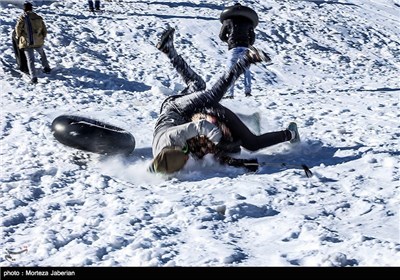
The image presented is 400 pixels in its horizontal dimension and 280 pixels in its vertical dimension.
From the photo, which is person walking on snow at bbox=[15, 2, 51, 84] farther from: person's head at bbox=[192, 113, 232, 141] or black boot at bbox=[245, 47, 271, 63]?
black boot at bbox=[245, 47, 271, 63]

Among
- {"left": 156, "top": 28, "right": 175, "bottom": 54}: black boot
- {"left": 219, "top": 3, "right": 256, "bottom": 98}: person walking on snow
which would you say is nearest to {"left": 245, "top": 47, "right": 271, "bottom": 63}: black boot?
{"left": 156, "top": 28, "right": 175, "bottom": 54}: black boot

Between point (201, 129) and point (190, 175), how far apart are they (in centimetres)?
54

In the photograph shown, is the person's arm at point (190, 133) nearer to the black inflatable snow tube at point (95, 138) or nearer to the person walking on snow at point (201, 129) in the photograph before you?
the person walking on snow at point (201, 129)

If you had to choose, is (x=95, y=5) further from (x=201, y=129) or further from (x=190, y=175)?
(x=190, y=175)

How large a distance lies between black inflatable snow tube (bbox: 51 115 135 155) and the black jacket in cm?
355

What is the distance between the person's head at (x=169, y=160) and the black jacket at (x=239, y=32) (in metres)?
4.10

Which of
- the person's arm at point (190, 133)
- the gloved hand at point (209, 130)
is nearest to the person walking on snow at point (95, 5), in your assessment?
the person's arm at point (190, 133)

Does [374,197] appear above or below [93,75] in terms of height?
above

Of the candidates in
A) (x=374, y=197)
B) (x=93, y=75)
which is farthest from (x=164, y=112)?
(x=93, y=75)

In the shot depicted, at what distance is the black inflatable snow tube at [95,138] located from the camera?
7.11 metres

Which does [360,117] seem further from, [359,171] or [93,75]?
[93,75]

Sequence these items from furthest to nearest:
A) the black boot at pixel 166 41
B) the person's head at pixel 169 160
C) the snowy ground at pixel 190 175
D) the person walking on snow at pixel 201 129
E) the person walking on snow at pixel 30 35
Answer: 1. the person walking on snow at pixel 30 35
2. the black boot at pixel 166 41
3. the person walking on snow at pixel 201 129
4. the person's head at pixel 169 160
5. the snowy ground at pixel 190 175

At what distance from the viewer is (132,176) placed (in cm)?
673
